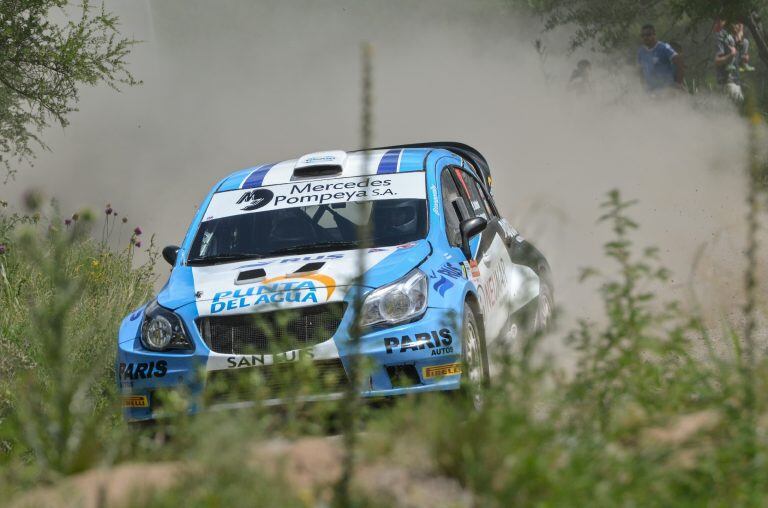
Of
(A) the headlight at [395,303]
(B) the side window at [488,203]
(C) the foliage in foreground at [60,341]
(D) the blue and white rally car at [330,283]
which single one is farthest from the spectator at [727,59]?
(A) the headlight at [395,303]

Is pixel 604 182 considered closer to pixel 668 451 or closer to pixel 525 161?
pixel 525 161

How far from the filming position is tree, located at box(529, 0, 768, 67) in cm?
2067

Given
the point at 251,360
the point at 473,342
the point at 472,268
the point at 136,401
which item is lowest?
the point at 136,401

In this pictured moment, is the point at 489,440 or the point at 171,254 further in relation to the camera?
the point at 171,254

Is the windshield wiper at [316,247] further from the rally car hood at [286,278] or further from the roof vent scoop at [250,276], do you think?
the roof vent scoop at [250,276]

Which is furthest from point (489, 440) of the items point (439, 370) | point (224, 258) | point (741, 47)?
point (741, 47)

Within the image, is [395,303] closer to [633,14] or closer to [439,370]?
[439,370]

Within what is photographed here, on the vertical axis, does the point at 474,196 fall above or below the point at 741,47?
below

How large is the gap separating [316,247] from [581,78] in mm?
20375

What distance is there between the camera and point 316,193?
351 inches

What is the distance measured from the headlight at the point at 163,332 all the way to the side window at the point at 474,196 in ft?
9.64

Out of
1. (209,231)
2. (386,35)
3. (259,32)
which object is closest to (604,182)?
(209,231)

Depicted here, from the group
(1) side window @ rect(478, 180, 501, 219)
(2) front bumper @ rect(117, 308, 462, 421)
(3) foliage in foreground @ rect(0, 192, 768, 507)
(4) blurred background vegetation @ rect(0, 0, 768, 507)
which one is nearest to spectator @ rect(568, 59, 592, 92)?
(1) side window @ rect(478, 180, 501, 219)

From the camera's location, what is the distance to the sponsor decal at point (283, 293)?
7199mm
